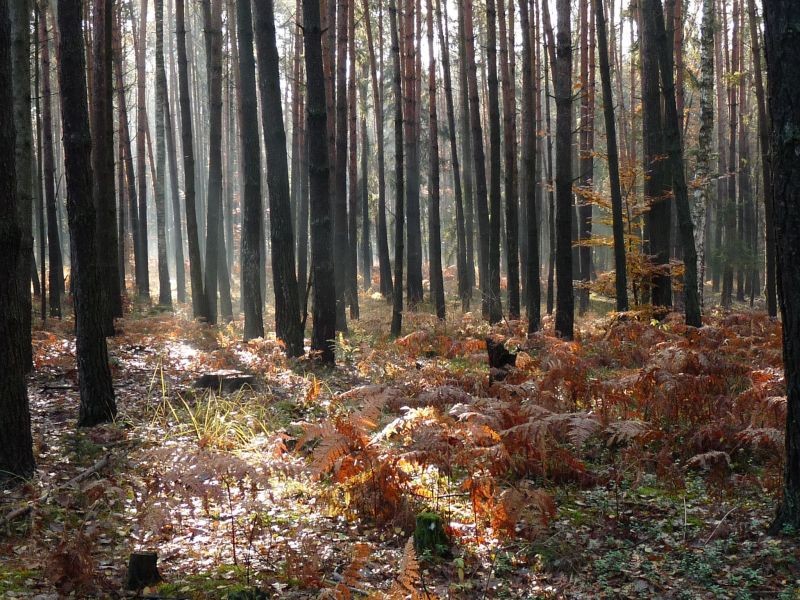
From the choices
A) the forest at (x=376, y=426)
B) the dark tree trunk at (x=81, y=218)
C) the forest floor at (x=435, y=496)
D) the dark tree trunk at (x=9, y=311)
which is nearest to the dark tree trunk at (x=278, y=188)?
the forest at (x=376, y=426)

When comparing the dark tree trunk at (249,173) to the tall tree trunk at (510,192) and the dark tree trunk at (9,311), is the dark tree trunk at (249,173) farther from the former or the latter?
the dark tree trunk at (9,311)

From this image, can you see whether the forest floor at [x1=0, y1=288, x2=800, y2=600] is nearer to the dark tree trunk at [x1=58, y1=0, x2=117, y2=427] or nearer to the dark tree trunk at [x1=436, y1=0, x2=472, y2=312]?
the dark tree trunk at [x1=58, y1=0, x2=117, y2=427]

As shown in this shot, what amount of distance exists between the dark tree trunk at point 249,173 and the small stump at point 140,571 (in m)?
10.8

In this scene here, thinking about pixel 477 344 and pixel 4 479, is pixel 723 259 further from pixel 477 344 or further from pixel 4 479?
pixel 4 479

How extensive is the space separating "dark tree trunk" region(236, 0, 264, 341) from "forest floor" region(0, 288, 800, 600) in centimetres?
684

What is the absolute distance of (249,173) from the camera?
14031 millimetres

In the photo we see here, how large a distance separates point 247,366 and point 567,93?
7593 millimetres

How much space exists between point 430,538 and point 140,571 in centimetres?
176

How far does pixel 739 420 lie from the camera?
614 cm

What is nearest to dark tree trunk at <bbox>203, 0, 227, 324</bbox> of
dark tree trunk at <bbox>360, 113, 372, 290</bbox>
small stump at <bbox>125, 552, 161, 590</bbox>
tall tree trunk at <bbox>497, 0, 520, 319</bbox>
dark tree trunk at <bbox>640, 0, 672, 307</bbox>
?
tall tree trunk at <bbox>497, 0, 520, 319</bbox>

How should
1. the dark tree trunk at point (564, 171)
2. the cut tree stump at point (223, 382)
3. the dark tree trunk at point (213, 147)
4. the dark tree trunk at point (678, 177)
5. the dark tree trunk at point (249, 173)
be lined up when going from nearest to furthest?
the cut tree stump at point (223, 382) < the dark tree trunk at point (678, 177) < the dark tree trunk at point (564, 171) < the dark tree trunk at point (249, 173) < the dark tree trunk at point (213, 147)

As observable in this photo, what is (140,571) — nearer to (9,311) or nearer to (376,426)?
(376,426)

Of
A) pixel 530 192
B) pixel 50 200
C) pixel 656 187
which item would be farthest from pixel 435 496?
pixel 50 200

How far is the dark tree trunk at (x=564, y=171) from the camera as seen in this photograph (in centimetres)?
1220
